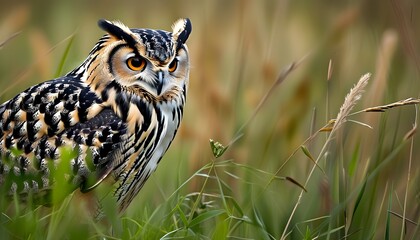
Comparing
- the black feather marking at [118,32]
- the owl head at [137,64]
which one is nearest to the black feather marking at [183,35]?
the owl head at [137,64]

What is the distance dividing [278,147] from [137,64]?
66 cm

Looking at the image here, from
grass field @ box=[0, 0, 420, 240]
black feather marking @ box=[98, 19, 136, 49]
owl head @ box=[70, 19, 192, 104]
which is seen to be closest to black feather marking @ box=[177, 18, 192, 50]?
owl head @ box=[70, 19, 192, 104]

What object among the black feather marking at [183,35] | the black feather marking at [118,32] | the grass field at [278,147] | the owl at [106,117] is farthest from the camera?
the black feather marking at [183,35]

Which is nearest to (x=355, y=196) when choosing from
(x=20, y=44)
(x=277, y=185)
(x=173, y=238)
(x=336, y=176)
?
(x=336, y=176)

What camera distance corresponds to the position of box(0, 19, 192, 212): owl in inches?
167

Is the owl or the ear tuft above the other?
the ear tuft

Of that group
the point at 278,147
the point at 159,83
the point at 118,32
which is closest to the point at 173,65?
the point at 159,83

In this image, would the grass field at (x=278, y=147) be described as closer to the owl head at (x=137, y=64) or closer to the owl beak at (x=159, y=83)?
the owl head at (x=137, y=64)

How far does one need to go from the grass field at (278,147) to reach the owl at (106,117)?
0.10 metres

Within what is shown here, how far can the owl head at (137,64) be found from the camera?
14.3 feet

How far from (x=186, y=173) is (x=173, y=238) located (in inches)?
35.5

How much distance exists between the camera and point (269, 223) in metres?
3.92

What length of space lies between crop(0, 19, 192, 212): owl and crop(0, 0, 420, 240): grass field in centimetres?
10

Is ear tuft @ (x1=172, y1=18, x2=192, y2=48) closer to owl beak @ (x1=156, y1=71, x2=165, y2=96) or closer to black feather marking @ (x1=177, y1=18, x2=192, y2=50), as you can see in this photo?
black feather marking @ (x1=177, y1=18, x2=192, y2=50)
